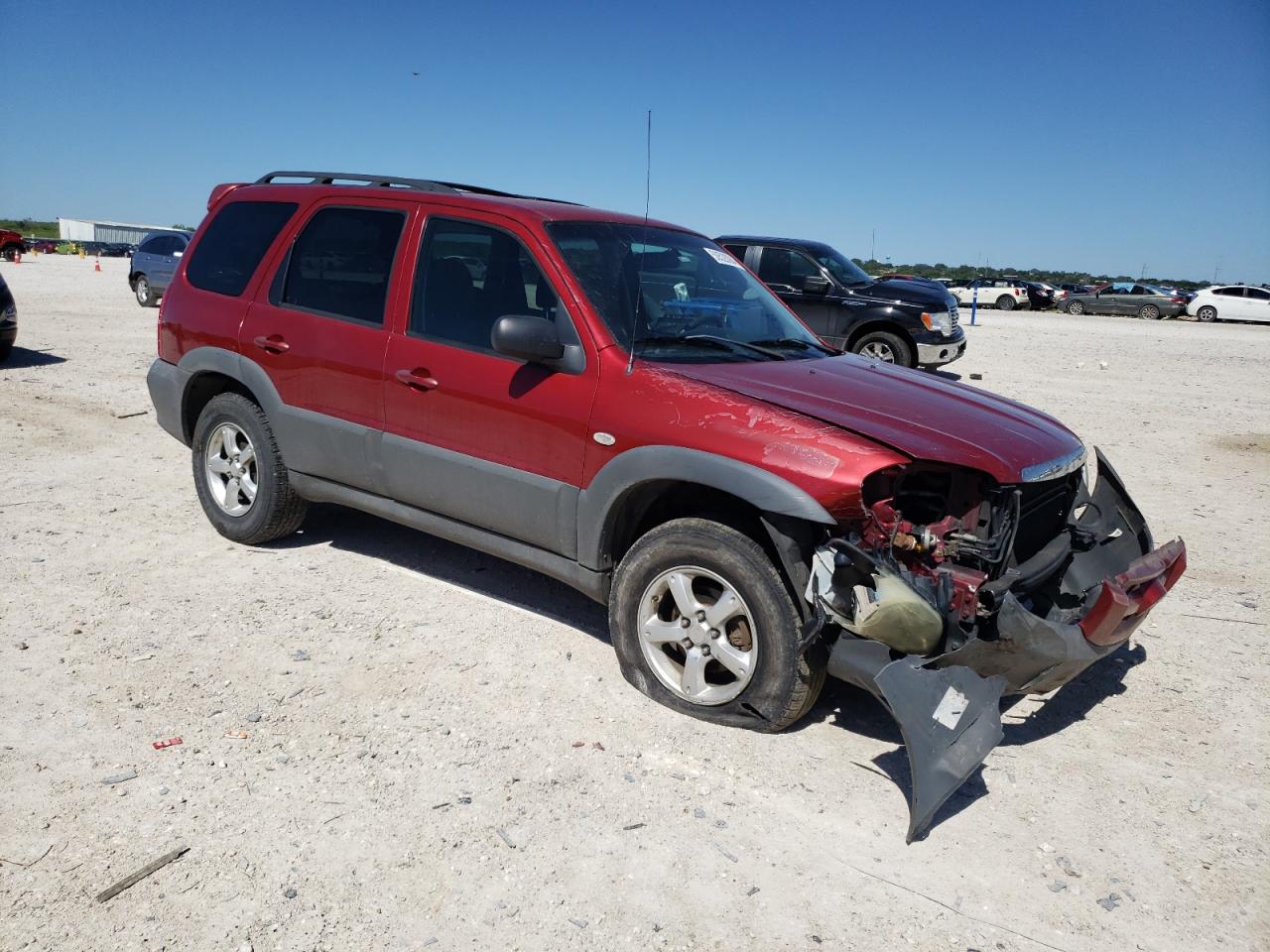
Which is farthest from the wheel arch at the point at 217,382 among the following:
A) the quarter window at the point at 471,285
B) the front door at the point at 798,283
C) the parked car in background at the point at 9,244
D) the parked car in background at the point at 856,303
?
the parked car in background at the point at 9,244

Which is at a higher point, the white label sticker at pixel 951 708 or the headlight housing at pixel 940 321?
the headlight housing at pixel 940 321

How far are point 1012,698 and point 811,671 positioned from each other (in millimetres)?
1201

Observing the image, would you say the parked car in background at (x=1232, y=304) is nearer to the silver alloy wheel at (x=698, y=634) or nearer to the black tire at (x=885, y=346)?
the black tire at (x=885, y=346)

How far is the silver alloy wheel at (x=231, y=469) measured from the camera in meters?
5.44

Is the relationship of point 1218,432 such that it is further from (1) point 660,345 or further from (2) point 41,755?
(2) point 41,755

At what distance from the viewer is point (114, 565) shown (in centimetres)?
521

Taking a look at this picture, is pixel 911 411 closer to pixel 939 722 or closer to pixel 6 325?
pixel 939 722

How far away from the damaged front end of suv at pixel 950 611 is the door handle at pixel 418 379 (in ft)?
6.42

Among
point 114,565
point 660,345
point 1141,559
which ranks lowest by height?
point 114,565

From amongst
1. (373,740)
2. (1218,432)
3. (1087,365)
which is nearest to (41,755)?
(373,740)

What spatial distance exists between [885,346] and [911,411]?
379 inches

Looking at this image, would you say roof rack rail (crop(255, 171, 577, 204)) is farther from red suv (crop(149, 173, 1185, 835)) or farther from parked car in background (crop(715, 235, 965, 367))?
parked car in background (crop(715, 235, 965, 367))

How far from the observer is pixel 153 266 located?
2058 cm

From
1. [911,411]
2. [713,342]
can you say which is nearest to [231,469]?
[713,342]
